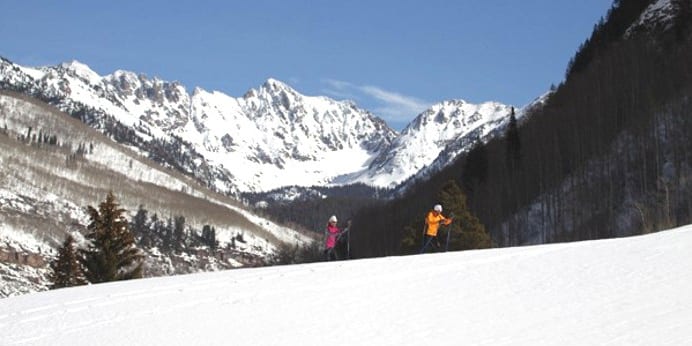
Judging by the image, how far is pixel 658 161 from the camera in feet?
200

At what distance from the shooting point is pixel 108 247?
3706cm

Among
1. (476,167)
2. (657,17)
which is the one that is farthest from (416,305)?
(657,17)

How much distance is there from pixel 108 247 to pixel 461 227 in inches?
815

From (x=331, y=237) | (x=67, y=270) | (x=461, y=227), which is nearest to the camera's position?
(x=331, y=237)

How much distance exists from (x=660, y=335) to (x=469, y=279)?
5.67 metres

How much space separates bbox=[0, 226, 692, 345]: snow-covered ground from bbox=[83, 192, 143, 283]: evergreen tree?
65.0 ft

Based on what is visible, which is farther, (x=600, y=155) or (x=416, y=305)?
(x=600, y=155)

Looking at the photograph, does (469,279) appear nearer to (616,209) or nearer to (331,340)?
(331,340)

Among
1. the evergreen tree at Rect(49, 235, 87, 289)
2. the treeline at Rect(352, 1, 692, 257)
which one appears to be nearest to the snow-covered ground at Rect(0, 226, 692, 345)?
the evergreen tree at Rect(49, 235, 87, 289)

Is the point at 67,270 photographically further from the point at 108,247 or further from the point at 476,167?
the point at 476,167

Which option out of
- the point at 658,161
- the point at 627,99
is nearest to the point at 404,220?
the point at 627,99

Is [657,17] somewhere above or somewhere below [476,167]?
above

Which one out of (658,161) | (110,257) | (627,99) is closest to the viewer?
(110,257)

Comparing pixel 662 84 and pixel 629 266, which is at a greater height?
pixel 662 84
